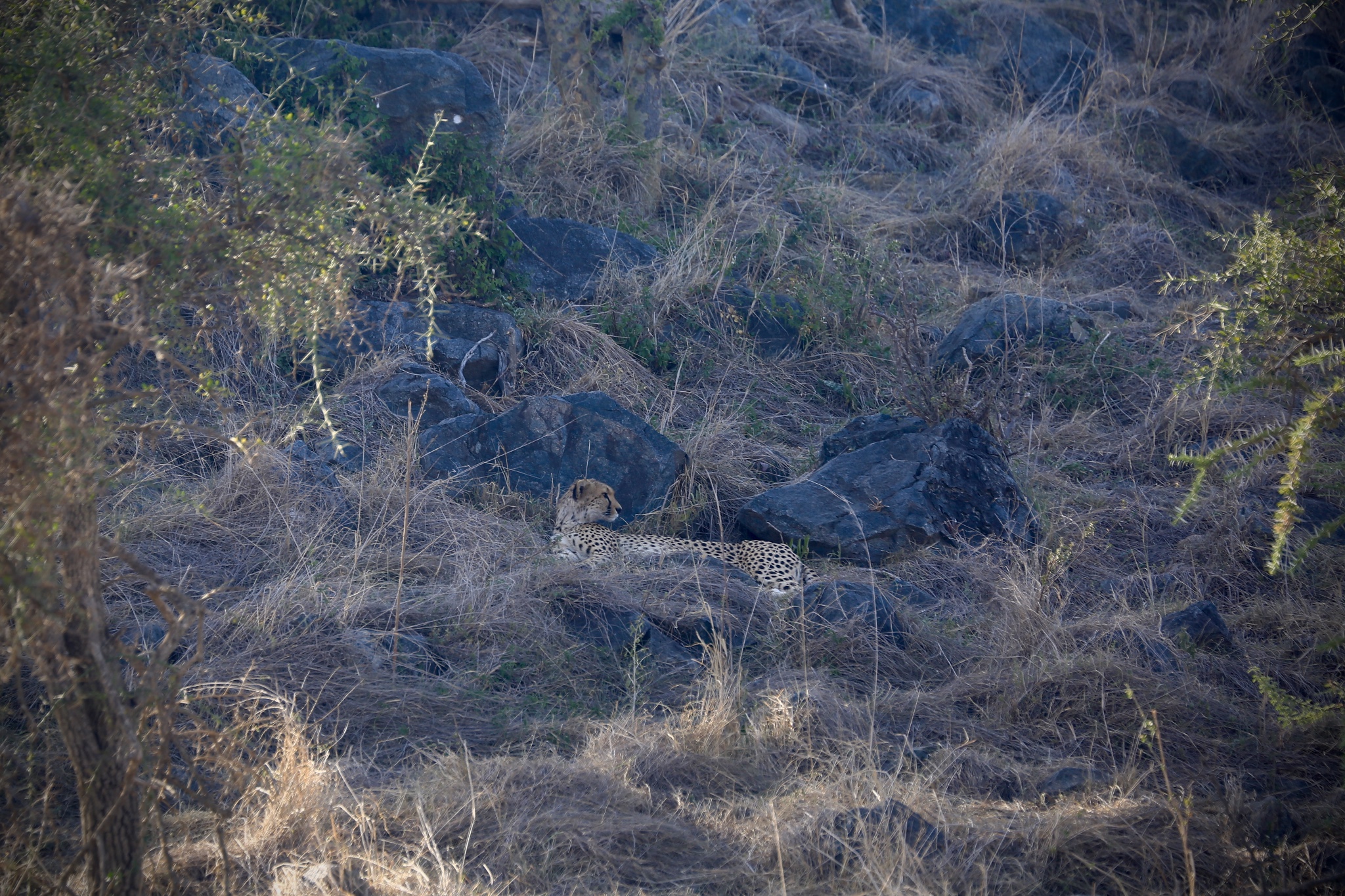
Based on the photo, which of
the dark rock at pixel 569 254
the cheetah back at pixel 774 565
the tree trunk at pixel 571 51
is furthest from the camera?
the tree trunk at pixel 571 51

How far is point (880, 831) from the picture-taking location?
3.10 m

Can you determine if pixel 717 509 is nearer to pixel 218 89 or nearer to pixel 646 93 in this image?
pixel 218 89

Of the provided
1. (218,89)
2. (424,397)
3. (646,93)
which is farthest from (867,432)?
(646,93)

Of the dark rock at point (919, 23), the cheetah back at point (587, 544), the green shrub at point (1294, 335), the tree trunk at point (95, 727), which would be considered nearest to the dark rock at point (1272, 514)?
the green shrub at point (1294, 335)

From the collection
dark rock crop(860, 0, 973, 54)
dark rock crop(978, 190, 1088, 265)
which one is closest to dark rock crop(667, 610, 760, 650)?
dark rock crop(978, 190, 1088, 265)

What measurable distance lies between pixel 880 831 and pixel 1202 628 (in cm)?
251

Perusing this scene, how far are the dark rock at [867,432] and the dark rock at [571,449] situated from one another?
103 centimetres

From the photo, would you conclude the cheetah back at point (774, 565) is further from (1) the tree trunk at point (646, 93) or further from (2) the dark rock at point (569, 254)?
(1) the tree trunk at point (646, 93)

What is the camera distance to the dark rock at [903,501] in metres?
5.85

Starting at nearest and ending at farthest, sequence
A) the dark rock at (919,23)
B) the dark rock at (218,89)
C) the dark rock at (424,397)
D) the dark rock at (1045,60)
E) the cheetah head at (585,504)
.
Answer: the cheetah head at (585,504), the dark rock at (218,89), the dark rock at (424,397), the dark rock at (1045,60), the dark rock at (919,23)

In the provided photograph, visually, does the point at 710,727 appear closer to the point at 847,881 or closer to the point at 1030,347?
the point at 847,881

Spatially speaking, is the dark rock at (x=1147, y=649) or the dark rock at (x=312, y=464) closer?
the dark rock at (x=1147, y=649)

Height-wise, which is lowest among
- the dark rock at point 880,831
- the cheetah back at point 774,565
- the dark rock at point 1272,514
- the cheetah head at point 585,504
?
the cheetah head at point 585,504

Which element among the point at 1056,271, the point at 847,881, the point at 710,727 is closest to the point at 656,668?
the point at 710,727
